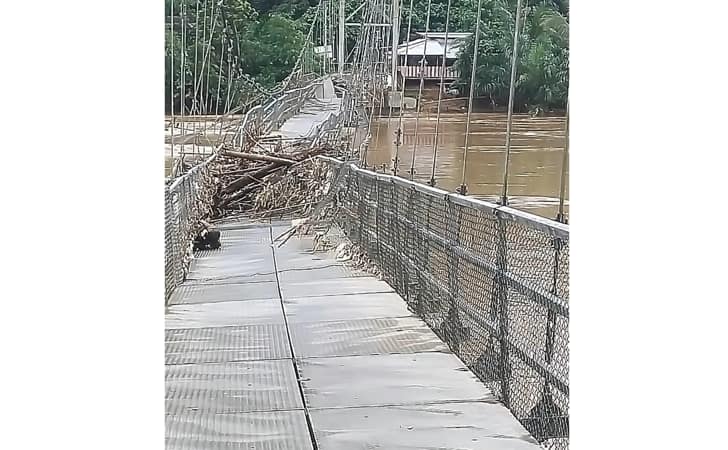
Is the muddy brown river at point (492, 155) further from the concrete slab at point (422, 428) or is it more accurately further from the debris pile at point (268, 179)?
the debris pile at point (268, 179)

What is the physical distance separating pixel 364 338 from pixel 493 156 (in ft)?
1.56

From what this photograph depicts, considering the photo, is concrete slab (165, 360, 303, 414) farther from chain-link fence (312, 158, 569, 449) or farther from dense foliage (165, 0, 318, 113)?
dense foliage (165, 0, 318, 113)

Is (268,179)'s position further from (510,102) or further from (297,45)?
(510,102)

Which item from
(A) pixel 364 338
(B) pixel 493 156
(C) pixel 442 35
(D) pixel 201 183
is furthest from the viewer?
(D) pixel 201 183

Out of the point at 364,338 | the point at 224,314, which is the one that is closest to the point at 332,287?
the point at 224,314

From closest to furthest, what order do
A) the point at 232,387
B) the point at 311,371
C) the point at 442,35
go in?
the point at 232,387
the point at 311,371
the point at 442,35

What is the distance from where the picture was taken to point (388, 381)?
1653 millimetres

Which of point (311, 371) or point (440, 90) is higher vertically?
point (440, 90)

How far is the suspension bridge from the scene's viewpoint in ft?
4.47

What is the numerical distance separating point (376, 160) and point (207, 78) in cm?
104

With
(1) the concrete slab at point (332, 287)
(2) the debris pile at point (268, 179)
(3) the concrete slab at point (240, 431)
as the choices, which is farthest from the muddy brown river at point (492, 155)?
(2) the debris pile at point (268, 179)

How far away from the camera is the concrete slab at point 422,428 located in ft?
4.38
